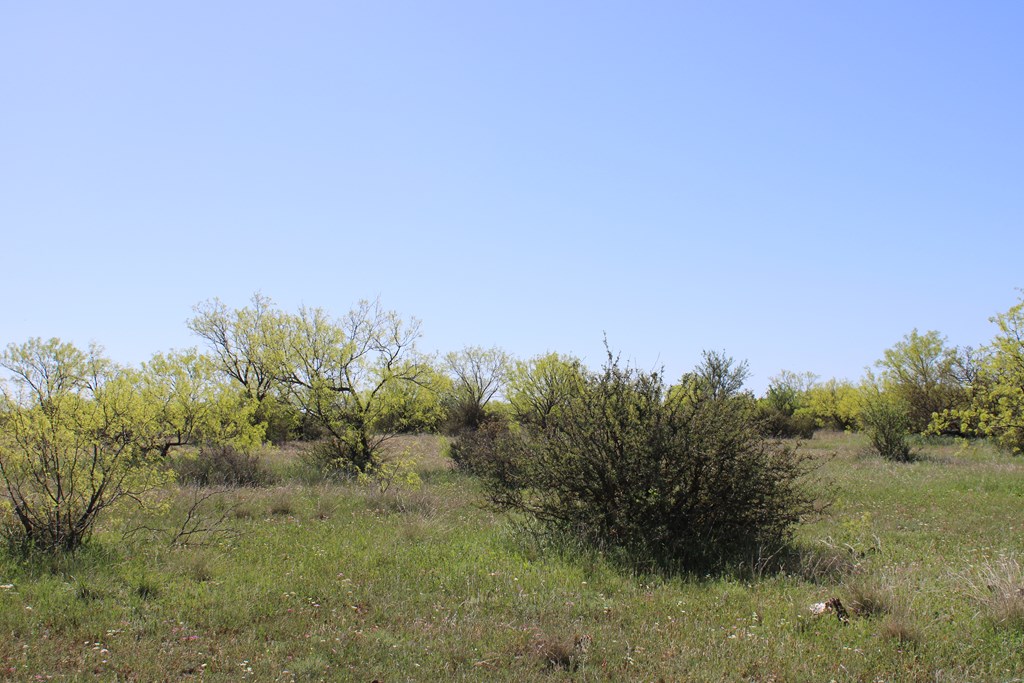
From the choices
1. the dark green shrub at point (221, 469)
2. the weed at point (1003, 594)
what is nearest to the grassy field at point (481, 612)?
the weed at point (1003, 594)

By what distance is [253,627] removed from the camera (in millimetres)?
5234

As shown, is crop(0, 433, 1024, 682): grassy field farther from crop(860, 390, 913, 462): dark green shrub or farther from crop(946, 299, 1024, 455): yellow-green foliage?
crop(860, 390, 913, 462): dark green shrub

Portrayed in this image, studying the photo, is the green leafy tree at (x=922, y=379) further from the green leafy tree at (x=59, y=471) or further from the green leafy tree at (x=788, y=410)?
the green leafy tree at (x=59, y=471)

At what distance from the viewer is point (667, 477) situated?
781 centimetres

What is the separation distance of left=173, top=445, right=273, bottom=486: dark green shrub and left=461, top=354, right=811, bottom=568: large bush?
9861 millimetres

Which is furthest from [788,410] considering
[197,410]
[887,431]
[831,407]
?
[197,410]

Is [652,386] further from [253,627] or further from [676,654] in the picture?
[253,627]

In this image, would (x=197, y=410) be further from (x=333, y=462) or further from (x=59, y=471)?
(x=59, y=471)

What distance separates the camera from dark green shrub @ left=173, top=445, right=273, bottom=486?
15672 millimetres

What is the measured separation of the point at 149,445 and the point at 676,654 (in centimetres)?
813

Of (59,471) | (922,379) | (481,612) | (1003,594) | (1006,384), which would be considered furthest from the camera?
(922,379)

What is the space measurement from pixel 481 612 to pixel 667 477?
3.15m

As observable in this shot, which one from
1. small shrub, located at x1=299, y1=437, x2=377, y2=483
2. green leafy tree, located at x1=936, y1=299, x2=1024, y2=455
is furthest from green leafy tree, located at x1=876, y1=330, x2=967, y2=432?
small shrub, located at x1=299, y1=437, x2=377, y2=483

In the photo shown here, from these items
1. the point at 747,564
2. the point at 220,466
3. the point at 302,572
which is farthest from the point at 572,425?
the point at 220,466
